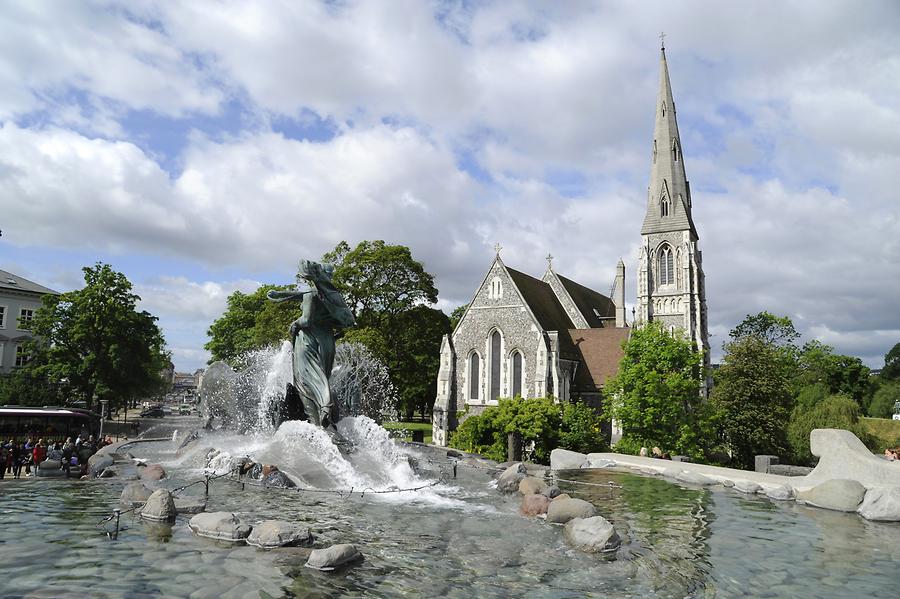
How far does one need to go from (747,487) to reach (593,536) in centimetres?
835

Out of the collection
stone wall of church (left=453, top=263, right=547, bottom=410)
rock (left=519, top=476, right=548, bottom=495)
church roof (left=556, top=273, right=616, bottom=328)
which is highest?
church roof (left=556, top=273, right=616, bottom=328)

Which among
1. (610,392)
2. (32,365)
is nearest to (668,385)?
(610,392)

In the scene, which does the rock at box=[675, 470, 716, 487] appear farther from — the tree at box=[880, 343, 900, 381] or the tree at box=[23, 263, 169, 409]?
the tree at box=[880, 343, 900, 381]

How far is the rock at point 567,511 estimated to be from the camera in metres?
10.6

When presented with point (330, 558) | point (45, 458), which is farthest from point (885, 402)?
point (45, 458)

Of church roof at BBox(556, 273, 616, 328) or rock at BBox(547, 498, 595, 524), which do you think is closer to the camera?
rock at BBox(547, 498, 595, 524)

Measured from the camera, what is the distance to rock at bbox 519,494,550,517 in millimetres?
11211

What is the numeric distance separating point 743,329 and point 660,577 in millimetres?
73435

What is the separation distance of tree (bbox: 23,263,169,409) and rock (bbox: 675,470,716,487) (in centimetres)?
3364

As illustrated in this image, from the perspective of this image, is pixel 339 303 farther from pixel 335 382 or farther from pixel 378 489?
pixel 378 489

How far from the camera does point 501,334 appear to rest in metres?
38.5

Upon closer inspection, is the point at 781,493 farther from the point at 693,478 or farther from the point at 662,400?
the point at 662,400

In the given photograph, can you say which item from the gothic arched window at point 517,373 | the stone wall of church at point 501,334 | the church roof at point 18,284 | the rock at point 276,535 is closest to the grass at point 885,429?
the stone wall of church at point 501,334

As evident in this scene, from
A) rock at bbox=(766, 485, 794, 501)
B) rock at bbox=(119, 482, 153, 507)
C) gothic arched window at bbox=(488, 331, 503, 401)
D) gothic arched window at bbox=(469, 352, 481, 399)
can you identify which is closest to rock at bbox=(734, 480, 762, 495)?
rock at bbox=(766, 485, 794, 501)
